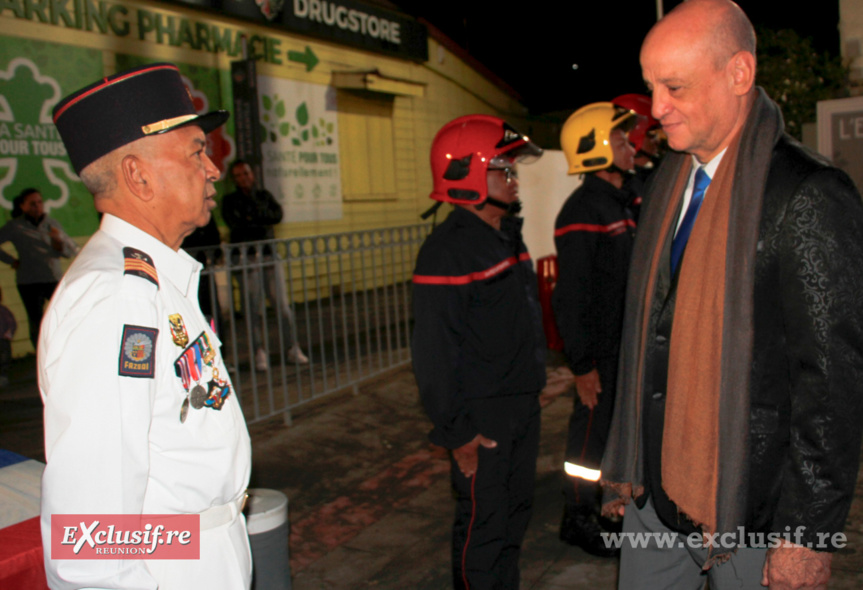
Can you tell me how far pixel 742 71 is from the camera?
1893 mm

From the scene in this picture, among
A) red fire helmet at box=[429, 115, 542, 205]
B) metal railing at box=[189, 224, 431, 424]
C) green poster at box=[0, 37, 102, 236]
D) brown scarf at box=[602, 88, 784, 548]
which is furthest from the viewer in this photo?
green poster at box=[0, 37, 102, 236]

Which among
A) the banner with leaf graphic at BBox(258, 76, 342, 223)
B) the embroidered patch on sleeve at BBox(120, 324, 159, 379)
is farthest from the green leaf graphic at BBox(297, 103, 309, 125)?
the embroidered patch on sleeve at BBox(120, 324, 159, 379)

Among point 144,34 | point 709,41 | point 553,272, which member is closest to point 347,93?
point 144,34

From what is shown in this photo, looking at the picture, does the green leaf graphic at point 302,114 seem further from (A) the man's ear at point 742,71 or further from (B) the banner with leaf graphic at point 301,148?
(A) the man's ear at point 742,71

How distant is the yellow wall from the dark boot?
7348 mm

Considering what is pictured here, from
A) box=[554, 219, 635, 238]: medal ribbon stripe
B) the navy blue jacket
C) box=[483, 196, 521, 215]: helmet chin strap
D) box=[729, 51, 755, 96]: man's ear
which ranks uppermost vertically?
box=[729, 51, 755, 96]: man's ear

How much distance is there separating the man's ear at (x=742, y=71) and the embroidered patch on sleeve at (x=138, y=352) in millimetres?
1649

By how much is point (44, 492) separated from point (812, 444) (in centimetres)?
175

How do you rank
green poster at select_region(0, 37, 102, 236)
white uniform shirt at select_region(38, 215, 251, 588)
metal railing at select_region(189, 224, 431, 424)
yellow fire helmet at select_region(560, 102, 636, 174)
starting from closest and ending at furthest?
white uniform shirt at select_region(38, 215, 251, 588) → yellow fire helmet at select_region(560, 102, 636, 174) → metal railing at select_region(189, 224, 431, 424) → green poster at select_region(0, 37, 102, 236)

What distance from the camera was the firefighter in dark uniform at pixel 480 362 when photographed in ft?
9.40

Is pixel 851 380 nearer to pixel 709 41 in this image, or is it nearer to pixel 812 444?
pixel 812 444

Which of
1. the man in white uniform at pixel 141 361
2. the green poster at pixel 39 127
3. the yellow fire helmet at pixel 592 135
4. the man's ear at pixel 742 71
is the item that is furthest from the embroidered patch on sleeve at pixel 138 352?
the green poster at pixel 39 127

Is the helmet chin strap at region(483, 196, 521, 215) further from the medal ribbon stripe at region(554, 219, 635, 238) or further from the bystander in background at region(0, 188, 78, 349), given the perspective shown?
the bystander in background at region(0, 188, 78, 349)

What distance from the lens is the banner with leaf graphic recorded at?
12117 mm
